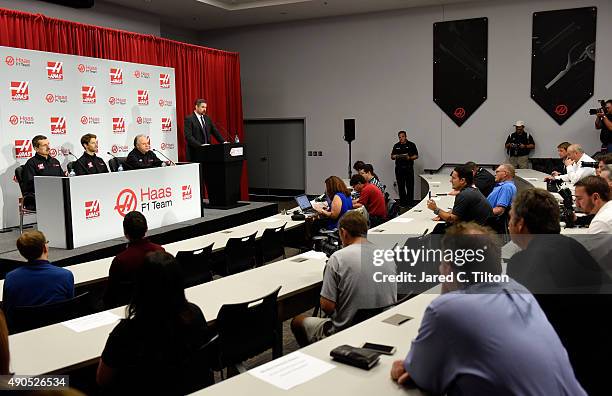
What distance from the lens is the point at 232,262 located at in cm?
489

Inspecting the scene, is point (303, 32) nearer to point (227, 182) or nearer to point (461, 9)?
point (461, 9)

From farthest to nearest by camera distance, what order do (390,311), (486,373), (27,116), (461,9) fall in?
(461,9), (27,116), (390,311), (486,373)

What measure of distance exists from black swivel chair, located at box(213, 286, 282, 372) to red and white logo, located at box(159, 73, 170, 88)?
25.1ft

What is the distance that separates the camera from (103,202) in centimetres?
620

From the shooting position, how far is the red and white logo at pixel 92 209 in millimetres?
6004

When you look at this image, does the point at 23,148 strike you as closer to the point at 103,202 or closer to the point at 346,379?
the point at 103,202

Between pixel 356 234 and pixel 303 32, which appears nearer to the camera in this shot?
pixel 356 234

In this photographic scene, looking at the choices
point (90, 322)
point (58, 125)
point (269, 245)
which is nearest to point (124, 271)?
Answer: point (90, 322)

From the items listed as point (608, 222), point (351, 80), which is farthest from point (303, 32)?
point (608, 222)

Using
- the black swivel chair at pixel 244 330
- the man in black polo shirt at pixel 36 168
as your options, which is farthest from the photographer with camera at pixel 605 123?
the man in black polo shirt at pixel 36 168

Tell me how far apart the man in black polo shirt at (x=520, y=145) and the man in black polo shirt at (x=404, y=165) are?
1895 mm

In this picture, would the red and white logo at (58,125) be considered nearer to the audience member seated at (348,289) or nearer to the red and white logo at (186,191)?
the red and white logo at (186,191)

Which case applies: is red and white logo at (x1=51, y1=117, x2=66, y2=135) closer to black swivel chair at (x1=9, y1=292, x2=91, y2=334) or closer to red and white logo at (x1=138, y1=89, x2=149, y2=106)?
red and white logo at (x1=138, y1=89, x2=149, y2=106)

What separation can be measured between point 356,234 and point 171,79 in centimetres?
779
